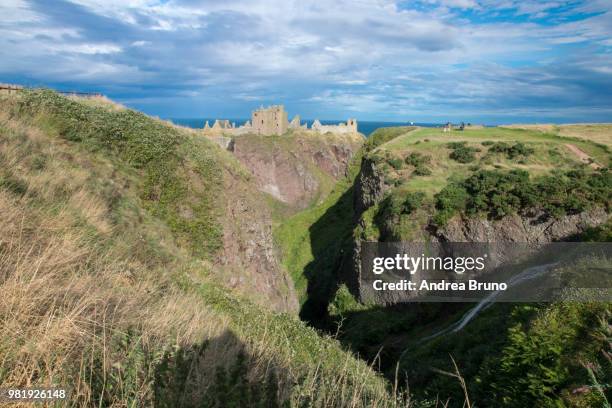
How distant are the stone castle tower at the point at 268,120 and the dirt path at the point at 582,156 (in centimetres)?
5849

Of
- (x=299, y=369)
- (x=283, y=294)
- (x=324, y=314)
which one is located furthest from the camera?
(x=324, y=314)

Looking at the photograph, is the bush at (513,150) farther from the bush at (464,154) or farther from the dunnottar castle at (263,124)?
the dunnottar castle at (263,124)

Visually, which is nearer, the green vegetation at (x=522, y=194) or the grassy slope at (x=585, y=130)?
the green vegetation at (x=522, y=194)

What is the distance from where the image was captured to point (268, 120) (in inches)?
3317

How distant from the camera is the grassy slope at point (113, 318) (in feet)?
10.8

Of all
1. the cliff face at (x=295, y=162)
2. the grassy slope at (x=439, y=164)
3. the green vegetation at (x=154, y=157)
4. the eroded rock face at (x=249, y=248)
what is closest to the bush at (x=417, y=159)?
the grassy slope at (x=439, y=164)

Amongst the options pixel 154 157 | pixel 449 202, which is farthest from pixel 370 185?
pixel 154 157

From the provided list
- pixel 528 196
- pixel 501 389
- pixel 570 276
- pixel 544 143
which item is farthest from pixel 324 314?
pixel 501 389

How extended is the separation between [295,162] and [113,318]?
77.8 metres

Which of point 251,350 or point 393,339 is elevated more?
point 251,350

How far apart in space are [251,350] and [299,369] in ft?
2.08

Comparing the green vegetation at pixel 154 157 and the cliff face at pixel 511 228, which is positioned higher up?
the green vegetation at pixel 154 157

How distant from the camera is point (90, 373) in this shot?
10.9 ft

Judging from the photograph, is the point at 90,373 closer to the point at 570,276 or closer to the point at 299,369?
the point at 299,369
